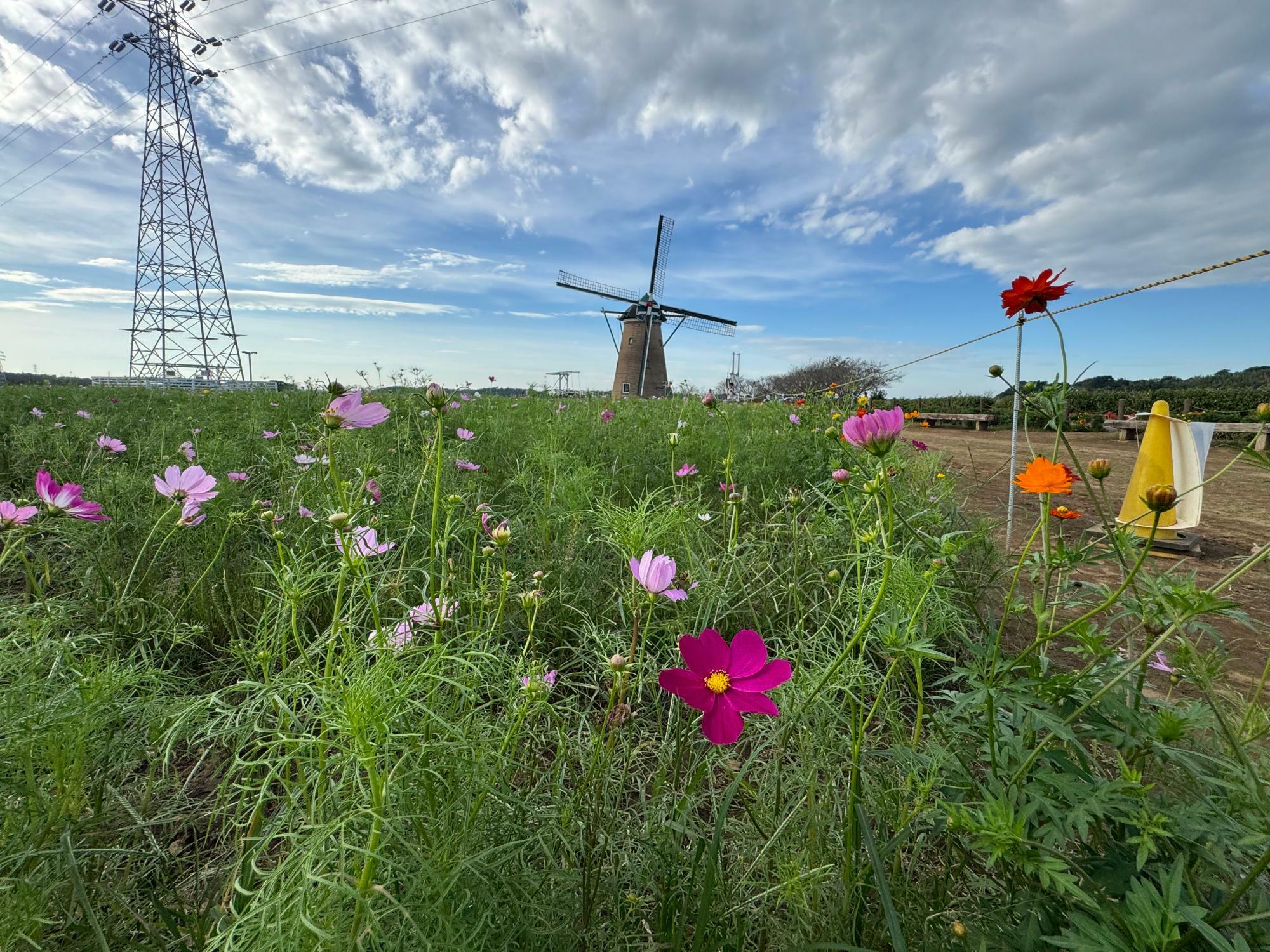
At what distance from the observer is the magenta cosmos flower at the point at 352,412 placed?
2.48 feet

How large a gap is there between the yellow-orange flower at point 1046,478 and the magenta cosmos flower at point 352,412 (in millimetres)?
883

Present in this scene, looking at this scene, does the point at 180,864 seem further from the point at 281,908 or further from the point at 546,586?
the point at 546,586

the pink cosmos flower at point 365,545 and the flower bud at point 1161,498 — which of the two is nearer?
the flower bud at point 1161,498

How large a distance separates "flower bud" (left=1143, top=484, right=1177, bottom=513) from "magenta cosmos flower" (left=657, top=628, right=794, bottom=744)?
A: 406mm

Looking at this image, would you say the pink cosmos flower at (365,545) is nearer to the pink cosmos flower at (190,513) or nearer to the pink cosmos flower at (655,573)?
the pink cosmos flower at (655,573)

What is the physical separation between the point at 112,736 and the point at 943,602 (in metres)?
1.29

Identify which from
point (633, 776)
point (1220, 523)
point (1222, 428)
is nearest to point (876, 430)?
point (633, 776)

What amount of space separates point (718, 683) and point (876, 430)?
41 centimetres

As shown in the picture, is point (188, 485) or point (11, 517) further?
point (188, 485)

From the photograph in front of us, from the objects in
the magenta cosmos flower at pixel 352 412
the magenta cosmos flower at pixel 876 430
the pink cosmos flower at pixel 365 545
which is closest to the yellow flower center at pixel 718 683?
the magenta cosmos flower at pixel 876 430

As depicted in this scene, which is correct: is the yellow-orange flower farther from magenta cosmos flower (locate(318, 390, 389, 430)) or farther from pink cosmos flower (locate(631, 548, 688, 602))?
magenta cosmos flower (locate(318, 390, 389, 430))

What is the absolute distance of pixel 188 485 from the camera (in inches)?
45.1

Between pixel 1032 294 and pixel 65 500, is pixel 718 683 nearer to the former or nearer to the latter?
pixel 1032 294

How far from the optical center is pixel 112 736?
766mm
